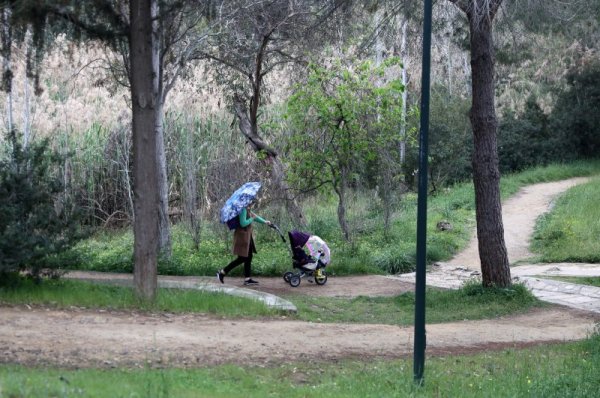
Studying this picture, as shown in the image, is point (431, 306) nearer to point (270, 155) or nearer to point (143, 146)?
point (143, 146)

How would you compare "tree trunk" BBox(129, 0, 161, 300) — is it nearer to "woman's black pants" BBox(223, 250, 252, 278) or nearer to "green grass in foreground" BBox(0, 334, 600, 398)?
"green grass in foreground" BBox(0, 334, 600, 398)

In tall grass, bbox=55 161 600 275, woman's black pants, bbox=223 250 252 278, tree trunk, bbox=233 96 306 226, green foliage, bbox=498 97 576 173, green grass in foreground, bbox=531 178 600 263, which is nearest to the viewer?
woman's black pants, bbox=223 250 252 278

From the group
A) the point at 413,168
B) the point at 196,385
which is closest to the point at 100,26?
the point at 196,385

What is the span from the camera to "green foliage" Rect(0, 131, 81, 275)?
1191 centimetres

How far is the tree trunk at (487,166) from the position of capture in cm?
1546

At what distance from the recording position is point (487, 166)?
15578 millimetres

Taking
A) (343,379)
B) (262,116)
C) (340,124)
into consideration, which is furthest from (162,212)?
(343,379)

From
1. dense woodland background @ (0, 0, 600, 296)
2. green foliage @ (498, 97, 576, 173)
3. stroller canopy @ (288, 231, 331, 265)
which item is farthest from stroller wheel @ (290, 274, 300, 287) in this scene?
green foliage @ (498, 97, 576, 173)

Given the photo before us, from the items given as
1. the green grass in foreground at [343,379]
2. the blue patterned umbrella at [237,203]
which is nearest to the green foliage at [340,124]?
the blue patterned umbrella at [237,203]

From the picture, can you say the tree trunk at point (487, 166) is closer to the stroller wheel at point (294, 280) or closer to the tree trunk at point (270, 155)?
the stroller wheel at point (294, 280)

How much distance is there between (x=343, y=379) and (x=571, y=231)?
53.1 feet

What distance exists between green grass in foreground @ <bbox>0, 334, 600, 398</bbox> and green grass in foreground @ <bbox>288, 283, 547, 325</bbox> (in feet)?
11.4

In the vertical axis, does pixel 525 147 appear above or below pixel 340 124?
above

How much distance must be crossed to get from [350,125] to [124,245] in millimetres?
6314
